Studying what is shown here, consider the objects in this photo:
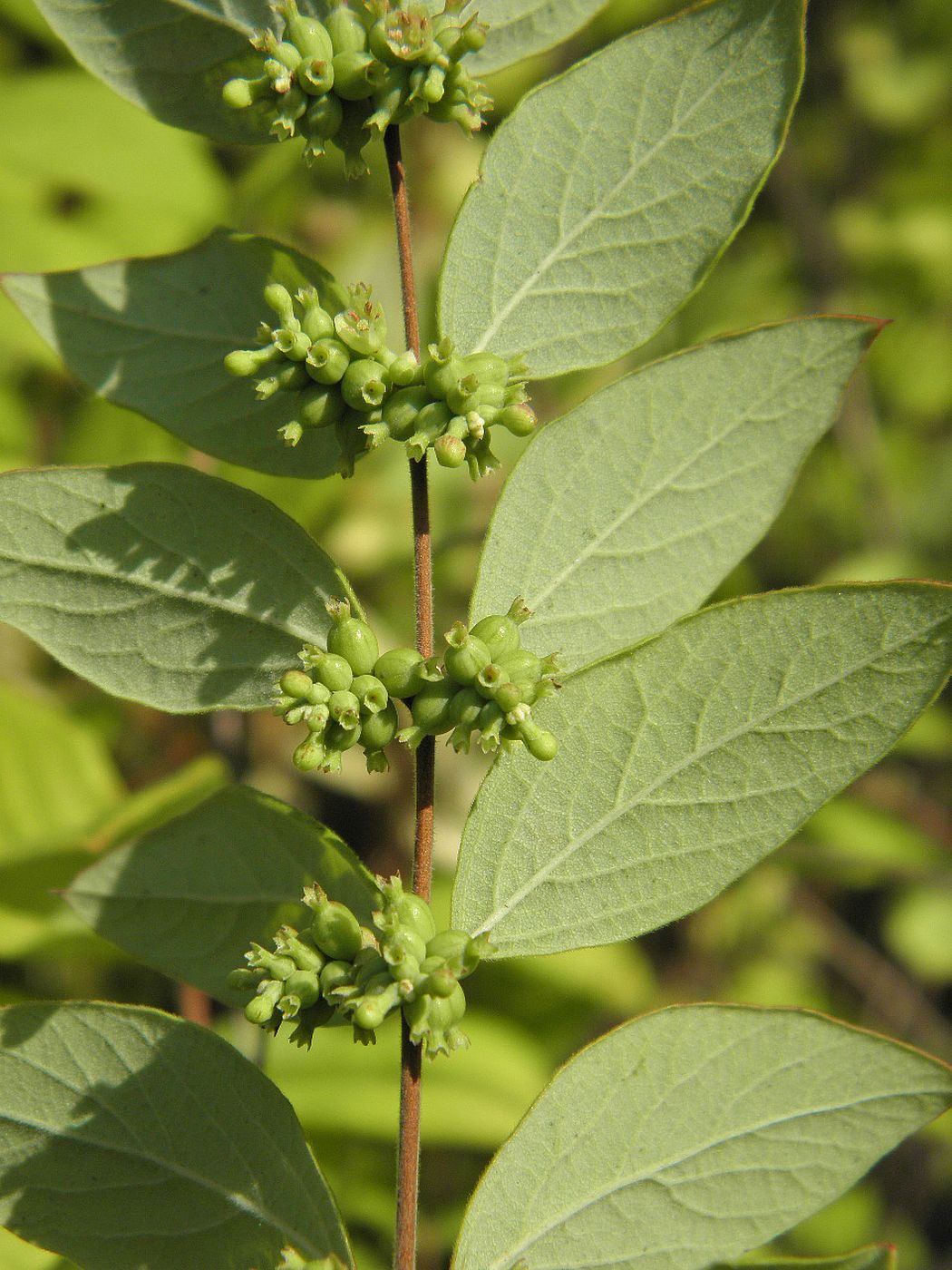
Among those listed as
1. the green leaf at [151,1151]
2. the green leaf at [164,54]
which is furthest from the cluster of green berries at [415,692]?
the green leaf at [164,54]

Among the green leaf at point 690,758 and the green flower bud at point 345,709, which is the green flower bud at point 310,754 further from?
the green leaf at point 690,758

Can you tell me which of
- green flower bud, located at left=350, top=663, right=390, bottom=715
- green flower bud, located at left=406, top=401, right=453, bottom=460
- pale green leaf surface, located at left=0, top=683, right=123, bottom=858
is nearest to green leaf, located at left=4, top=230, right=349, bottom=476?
green flower bud, located at left=406, top=401, right=453, bottom=460

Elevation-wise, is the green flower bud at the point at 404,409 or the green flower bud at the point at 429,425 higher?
the green flower bud at the point at 404,409

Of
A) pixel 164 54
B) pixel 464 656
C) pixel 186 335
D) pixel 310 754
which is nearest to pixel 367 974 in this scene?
pixel 310 754

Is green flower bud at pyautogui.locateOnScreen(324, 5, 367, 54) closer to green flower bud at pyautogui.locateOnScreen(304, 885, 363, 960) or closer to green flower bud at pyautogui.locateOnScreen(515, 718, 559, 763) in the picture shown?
green flower bud at pyautogui.locateOnScreen(515, 718, 559, 763)

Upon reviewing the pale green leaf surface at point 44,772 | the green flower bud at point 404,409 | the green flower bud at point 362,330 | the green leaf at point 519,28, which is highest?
the green leaf at point 519,28

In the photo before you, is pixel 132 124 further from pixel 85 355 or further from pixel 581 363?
pixel 581 363
